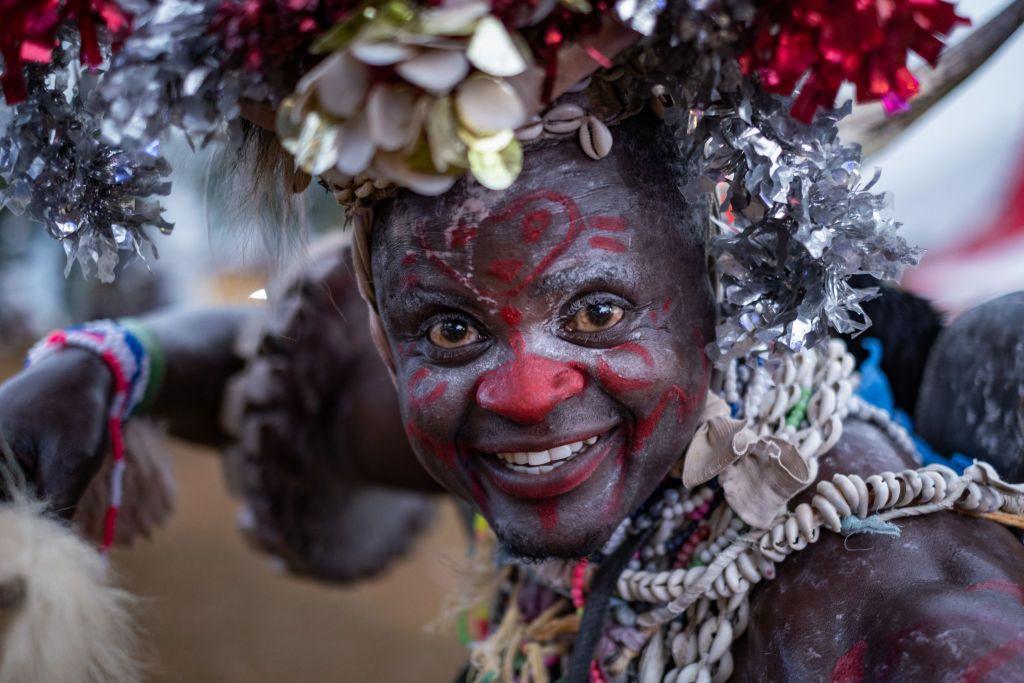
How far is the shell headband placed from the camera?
1.20 meters

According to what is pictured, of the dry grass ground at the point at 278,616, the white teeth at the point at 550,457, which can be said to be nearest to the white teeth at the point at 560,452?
the white teeth at the point at 550,457

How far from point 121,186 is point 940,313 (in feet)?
5.45

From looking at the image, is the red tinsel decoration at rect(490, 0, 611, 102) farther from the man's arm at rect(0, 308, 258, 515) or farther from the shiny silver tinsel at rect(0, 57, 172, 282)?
the man's arm at rect(0, 308, 258, 515)

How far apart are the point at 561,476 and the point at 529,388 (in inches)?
6.7

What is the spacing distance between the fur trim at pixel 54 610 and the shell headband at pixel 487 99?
416mm

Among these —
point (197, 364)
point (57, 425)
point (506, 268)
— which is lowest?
point (197, 364)

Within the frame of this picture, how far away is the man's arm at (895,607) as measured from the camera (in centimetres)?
126

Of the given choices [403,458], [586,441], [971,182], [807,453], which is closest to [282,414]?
[403,458]

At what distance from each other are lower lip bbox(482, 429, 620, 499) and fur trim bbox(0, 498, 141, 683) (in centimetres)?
63

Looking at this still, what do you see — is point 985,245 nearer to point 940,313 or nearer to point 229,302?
point 940,313

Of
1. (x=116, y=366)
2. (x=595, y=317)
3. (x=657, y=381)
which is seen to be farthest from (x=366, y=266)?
(x=116, y=366)

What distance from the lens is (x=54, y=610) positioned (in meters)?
1.41

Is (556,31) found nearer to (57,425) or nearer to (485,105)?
(485,105)

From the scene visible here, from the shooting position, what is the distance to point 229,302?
288 cm
